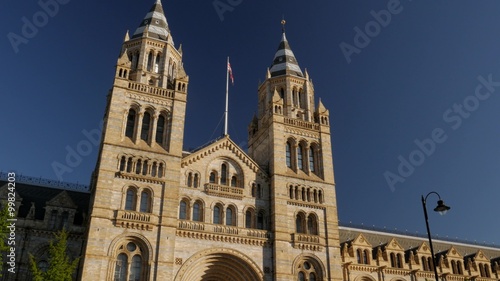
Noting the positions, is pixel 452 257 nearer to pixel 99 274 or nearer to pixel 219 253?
pixel 219 253

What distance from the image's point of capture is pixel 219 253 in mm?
43188

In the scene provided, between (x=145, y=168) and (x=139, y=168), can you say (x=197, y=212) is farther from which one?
(x=139, y=168)

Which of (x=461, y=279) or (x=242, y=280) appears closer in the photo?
(x=242, y=280)

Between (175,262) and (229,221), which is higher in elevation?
(229,221)

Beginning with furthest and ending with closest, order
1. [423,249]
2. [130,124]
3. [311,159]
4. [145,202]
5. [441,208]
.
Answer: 1. [423,249]
2. [311,159]
3. [130,124]
4. [145,202]
5. [441,208]

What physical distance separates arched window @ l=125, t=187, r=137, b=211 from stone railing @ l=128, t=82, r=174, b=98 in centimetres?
1092

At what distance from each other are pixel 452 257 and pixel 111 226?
46.8 metres

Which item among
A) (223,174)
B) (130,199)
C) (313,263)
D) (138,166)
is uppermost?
(223,174)

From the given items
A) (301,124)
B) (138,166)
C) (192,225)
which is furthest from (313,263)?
(138,166)

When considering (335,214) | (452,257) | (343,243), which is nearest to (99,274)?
(335,214)

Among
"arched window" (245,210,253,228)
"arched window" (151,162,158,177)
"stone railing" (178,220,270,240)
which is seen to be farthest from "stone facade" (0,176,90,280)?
"arched window" (245,210,253,228)

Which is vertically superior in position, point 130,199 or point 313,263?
point 130,199

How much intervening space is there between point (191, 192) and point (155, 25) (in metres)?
21.6

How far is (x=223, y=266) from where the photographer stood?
44.0m
